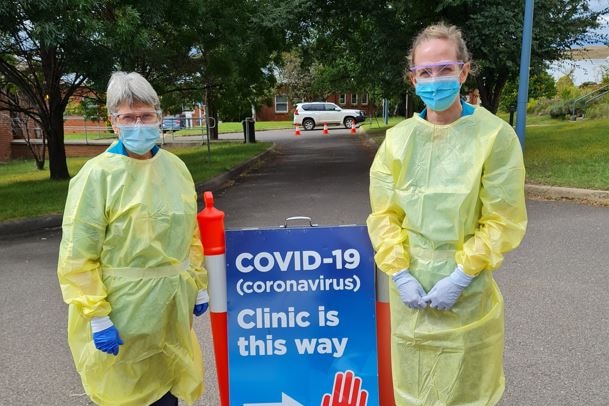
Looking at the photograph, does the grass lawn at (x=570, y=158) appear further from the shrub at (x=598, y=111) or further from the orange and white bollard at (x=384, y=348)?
the orange and white bollard at (x=384, y=348)

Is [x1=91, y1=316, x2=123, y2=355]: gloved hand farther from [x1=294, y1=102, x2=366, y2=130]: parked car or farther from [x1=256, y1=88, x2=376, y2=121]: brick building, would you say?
[x1=256, y1=88, x2=376, y2=121]: brick building

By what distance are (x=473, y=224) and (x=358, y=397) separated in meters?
1.12

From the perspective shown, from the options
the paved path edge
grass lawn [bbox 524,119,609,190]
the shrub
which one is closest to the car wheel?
the shrub

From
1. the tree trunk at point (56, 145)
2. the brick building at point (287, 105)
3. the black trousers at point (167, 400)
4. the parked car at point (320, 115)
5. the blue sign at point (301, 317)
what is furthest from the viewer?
the brick building at point (287, 105)

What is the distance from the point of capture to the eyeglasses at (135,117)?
2.39 m

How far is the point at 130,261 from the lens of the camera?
2.32 m

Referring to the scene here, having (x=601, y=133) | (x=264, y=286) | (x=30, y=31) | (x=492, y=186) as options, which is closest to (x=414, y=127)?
(x=492, y=186)

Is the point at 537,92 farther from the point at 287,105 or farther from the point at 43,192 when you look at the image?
the point at 43,192

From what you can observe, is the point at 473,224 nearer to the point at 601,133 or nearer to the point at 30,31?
the point at 30,31

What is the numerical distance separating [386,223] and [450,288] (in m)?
0.37

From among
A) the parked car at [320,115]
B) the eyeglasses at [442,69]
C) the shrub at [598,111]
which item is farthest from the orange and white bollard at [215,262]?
the parked car at [320,115]

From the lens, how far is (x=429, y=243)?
89.0 inches

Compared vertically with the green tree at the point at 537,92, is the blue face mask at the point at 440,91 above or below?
below

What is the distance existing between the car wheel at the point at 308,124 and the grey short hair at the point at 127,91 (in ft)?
119
